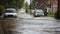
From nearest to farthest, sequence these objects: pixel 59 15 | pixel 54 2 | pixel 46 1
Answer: pixel 59 15, pixel 54 2, pixel 46 1

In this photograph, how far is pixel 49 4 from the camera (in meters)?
60.0

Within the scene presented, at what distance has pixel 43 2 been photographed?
67438 millimetres

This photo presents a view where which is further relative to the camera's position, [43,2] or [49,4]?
[43,2]

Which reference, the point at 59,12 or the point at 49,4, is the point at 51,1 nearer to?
the point at 49,4

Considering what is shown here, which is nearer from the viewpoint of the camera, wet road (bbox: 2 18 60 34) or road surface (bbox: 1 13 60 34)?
wet road (bbox: 2 18 60 34)

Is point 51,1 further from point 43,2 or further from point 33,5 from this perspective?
point 33,5

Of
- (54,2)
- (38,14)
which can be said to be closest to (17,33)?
(38,14)

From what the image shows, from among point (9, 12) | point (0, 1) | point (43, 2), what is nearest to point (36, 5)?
point (43, 2)

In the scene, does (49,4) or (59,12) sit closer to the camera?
(59,12)

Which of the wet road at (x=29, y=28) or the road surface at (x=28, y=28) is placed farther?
the road surface at (x=28, y=28)

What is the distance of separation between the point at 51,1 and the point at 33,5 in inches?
732

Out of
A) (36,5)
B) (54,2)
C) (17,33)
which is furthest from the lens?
(36,5)

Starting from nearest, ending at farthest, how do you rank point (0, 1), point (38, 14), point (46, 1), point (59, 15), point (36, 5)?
point (59, 15) < point (38, 14) < point (0, 1) < point (46, 1) < point (36, 5)

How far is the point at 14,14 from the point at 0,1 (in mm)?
11948
